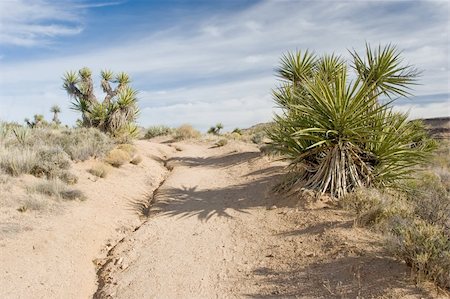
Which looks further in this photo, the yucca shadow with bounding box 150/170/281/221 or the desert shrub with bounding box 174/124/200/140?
the desert shrub with bounding box 174/124/200/140

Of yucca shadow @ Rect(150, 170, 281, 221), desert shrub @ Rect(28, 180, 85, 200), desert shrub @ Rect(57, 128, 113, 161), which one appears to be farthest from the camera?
desert shrub @ Rect(57, 128, 113, 161)

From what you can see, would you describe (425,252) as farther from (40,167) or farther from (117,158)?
(117,158)

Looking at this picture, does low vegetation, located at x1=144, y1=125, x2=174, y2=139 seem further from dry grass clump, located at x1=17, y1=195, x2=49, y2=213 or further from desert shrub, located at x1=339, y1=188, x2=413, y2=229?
desert shrub, located at x1=339, y1=188, x2=413, y2=229

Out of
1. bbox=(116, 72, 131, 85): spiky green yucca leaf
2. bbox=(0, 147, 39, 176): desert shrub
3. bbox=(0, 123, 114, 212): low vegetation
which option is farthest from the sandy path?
bbox=(116, 72, 131, 85): spiky green yucca leaf

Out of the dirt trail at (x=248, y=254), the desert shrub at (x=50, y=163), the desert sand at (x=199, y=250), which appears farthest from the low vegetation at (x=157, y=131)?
the dirt trail at (x=248, y=254)

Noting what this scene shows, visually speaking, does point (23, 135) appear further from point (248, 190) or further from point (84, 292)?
point (84, 292)

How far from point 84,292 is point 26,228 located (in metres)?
2.22

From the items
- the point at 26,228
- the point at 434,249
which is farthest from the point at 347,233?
the point at 26,228

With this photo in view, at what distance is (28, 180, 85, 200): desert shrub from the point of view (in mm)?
9195

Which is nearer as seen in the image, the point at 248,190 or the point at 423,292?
the point at 423,292

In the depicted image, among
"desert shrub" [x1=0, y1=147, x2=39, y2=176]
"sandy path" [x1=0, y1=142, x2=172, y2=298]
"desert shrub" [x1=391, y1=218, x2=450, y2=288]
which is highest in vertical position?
"desert shrub" [x1=0, y1=147, x2=39, y2=176]

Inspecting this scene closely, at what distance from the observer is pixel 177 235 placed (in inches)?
316

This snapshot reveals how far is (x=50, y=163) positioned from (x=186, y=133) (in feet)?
53.1

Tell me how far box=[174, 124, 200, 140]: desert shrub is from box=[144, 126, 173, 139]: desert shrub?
303 centimetres
